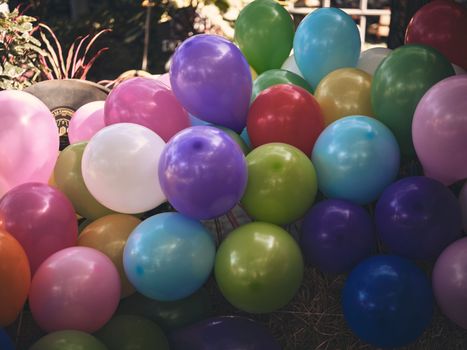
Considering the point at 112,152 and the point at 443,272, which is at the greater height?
the point at 112,152

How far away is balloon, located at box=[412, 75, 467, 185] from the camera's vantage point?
6.60 feet

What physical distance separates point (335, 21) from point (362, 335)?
4.28 ft

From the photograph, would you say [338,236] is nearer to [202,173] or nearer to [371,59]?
[202,173]

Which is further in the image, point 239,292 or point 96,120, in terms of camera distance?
point 96,120

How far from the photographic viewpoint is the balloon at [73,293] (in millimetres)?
1987

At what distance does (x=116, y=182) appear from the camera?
2133mm

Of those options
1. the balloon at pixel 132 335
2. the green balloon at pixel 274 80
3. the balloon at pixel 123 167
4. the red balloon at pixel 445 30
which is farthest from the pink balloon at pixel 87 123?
the red balloon at pixel 445 30

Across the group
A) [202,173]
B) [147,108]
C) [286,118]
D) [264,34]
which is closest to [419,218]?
[286,118]

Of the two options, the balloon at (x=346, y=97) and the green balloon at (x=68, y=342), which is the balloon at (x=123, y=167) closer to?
the green balloon at (x=68, y=342)

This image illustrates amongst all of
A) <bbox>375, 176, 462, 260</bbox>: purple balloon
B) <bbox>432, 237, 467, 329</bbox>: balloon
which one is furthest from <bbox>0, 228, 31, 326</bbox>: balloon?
<bbox>432, 237, 467, 329</bbox>: balloon

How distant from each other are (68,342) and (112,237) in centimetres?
44

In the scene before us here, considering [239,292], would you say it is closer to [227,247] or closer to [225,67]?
[227,247]

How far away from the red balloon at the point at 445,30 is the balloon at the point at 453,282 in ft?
2.99

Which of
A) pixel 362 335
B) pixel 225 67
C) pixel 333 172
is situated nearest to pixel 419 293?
pixel 362 335
